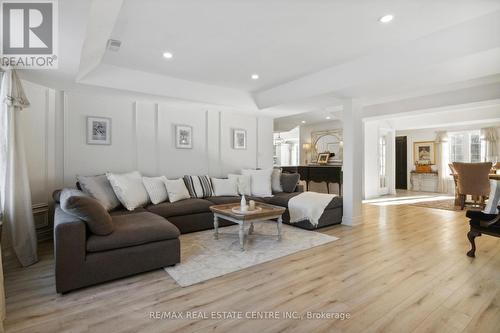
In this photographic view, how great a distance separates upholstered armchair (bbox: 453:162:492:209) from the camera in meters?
5.80

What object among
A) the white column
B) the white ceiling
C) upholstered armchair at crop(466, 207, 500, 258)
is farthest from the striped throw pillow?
upholstered armchair at crop(466, 207, 500, 258)

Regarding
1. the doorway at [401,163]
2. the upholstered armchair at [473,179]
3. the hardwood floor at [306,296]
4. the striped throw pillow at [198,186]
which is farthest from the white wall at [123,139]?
the doorway at [401,163]

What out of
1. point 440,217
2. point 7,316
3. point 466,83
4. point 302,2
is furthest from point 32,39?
point 440,217

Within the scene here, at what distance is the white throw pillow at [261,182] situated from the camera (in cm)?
521

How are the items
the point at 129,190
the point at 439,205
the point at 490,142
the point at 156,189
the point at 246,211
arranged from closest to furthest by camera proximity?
the point at 246,211
the point at 129,190
the point at 156,189
the point at 439,205
the point at 490,142

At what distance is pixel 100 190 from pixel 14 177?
0.95 metres

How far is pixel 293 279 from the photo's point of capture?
8.24 ft

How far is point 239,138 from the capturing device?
237 inches

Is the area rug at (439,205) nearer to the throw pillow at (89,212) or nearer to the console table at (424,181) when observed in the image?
the console table at (424,181)

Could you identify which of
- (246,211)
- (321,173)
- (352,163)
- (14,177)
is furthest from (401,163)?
(14,177)

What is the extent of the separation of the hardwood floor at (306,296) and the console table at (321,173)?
411 cm

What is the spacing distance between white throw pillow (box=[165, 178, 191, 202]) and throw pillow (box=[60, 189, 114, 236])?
1734 millimetres

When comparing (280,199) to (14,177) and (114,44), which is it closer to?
(114,44)

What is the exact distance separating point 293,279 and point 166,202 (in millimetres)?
2478
